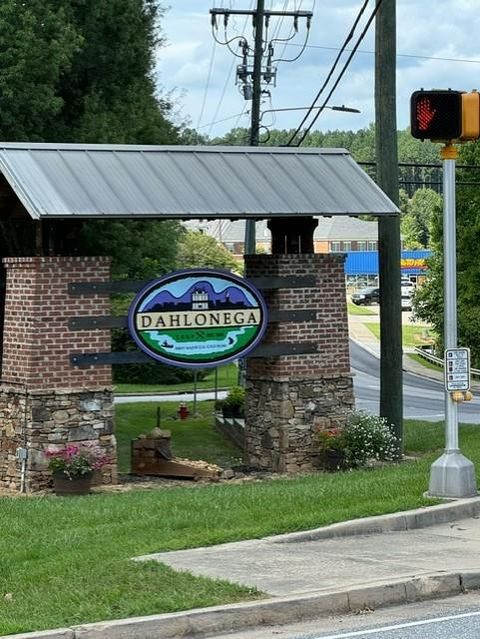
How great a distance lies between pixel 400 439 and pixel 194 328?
438 cm

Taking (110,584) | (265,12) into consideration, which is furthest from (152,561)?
(265,12)

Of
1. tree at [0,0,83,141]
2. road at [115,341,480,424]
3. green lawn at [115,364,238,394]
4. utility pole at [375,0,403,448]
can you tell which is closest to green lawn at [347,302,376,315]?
road at [115,341,480,424]

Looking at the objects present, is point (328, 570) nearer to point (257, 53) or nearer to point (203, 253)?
point (257, 53)

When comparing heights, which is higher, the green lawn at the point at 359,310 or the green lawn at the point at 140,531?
the green lawn at the point at 359,310

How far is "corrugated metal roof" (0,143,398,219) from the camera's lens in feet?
54.5

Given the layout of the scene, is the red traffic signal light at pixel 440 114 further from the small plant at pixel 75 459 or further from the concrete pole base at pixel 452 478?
the small plant at pixel 75 459

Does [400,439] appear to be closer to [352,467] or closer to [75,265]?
[352,467]

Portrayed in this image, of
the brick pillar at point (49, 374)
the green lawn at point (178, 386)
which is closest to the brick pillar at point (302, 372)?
the brick pillar at point (49, 374)

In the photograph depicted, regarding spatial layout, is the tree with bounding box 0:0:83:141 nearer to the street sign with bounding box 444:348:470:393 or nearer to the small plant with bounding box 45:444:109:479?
the small plant with bounding box 45:444:109:479

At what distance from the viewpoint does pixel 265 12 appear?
4219cm

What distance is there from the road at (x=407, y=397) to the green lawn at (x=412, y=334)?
778cm

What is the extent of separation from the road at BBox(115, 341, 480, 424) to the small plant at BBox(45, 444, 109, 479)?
49.8ft

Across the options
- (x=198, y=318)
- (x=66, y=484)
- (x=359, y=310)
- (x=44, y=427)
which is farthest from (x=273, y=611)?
(x=359, y=310)

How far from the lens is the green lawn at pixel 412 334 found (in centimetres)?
7369
